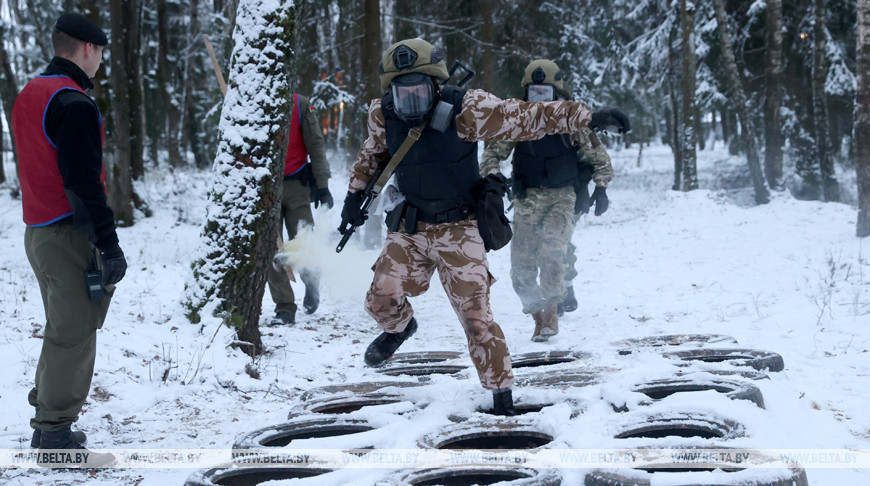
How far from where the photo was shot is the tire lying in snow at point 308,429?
388 cm

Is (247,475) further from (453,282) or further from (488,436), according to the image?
(453,282)

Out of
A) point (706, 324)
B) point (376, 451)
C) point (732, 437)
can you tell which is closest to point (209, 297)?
point (376, 451)

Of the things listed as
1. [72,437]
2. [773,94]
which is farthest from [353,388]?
[773,94]

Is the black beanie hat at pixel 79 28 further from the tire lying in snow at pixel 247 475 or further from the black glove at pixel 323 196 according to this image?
the black glove at pixel 323 196

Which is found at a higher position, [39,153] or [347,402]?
[39,153]

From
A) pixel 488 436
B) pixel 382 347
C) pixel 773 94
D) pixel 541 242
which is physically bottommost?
pixel 488 436

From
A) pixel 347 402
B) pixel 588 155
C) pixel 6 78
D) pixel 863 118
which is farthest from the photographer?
pixel 6 78

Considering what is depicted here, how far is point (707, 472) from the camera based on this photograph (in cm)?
273

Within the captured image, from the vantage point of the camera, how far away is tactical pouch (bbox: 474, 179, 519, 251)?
4180 millimetres

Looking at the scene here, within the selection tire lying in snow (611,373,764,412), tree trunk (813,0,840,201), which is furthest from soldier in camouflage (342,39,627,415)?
tree trunk (813,0,840,201)

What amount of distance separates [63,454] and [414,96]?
2601mm

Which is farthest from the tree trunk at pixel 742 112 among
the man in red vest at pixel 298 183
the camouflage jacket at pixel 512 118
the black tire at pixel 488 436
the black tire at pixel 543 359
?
the black tire at pixel 488 436

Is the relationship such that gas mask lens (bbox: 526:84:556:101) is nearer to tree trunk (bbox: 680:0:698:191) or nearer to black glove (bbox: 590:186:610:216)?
black glove (bbox: 590:186:610:216)

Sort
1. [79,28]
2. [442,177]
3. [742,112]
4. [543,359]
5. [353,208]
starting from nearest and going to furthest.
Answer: [79,28], [442,177], [353,208], [543,359], [742,112]
